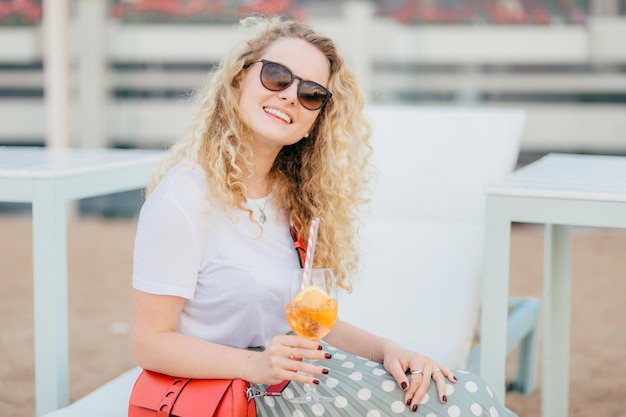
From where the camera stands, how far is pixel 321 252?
2.06 m

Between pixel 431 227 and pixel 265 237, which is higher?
pixel 265 237

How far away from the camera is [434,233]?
2918 millimetres

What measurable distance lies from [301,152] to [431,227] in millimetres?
943

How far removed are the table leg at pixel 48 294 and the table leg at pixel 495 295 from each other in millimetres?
1030

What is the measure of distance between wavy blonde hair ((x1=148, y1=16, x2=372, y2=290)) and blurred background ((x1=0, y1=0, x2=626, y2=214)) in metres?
4.23

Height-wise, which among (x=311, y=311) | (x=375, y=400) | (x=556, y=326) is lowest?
(x=556, y=326)

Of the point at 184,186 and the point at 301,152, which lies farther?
the point at 301,152

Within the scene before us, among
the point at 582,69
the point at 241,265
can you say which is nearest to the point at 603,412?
the point at 241,265

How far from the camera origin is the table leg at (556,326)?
2613 mm

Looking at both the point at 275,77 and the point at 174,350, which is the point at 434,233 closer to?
the point at 275,77

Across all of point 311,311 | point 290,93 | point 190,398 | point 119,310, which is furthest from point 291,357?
point 119,310

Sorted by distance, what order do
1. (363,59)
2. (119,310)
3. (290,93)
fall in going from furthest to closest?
(363,59), (119,310), (290,93)

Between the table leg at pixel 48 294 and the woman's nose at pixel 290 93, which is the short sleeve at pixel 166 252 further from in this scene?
the table leg at pixel 48 294

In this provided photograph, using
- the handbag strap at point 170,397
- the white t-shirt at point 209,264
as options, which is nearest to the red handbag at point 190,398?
the handbag strap at point 170,397
